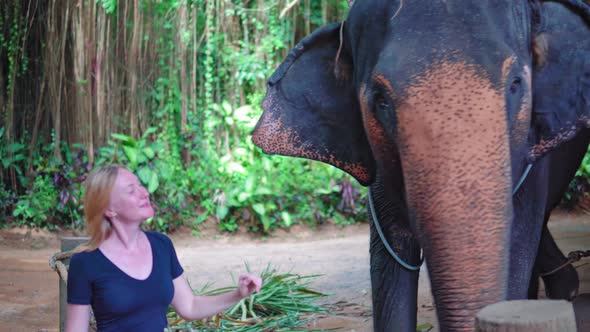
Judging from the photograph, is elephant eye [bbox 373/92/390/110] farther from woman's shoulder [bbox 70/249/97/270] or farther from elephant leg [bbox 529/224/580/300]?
elephant leg [bbox 529/224/580/300]

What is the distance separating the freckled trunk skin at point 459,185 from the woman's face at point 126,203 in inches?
32.8

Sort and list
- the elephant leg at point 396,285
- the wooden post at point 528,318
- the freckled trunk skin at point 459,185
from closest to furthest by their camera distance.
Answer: the wooden post at point 528,318
the freckled trunk skin at point 459,185
the elephant leg at point 396,285

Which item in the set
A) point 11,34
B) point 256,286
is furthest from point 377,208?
point 11,34

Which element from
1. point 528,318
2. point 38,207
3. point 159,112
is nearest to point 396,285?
point 528,318

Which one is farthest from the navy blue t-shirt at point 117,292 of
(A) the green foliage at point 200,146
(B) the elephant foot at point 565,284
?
(A) the green foliage at point 200,146

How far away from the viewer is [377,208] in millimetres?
3416

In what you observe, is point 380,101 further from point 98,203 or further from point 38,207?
point 38,207

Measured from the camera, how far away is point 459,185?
229cm

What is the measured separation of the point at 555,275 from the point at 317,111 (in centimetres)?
229

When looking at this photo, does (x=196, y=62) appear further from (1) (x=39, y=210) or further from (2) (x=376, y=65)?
(2) (x=376, y=65)

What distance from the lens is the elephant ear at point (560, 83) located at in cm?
292

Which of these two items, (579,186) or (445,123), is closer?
(445,123)

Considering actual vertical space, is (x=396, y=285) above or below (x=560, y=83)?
below

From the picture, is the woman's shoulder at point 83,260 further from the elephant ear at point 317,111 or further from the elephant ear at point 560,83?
the elephant ear at point 560,83
